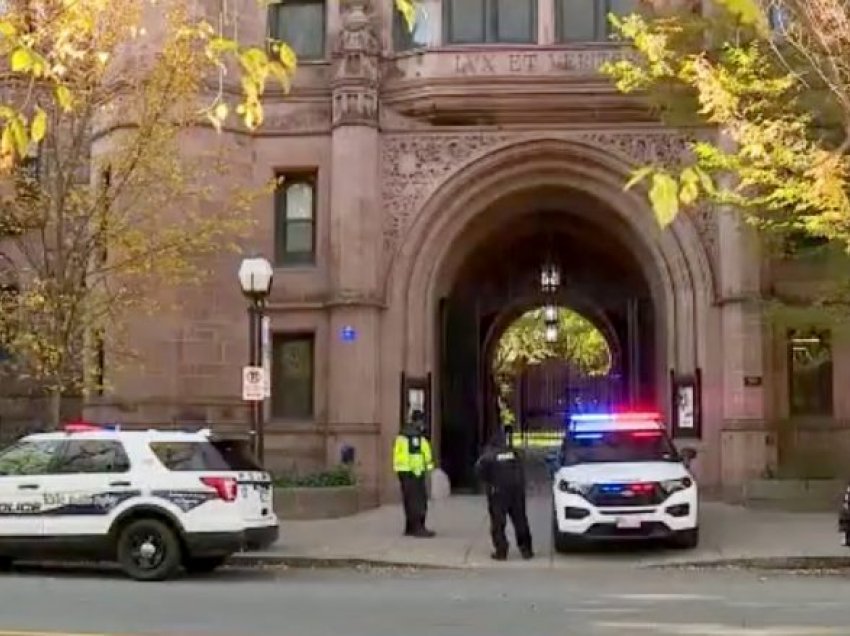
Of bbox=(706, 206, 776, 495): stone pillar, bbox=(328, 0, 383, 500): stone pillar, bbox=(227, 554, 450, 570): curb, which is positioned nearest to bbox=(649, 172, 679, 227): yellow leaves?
bbox=(227, 554, 450, 570): curb

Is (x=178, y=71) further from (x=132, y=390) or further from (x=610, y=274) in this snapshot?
(x=610, y=274)

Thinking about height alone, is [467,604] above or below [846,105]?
below

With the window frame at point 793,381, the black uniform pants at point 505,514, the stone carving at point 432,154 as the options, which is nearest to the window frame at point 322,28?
the stone carving at point 432,154

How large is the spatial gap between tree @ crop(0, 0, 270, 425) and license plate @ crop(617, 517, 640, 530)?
7.32m

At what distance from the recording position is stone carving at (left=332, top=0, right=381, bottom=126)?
866 inches

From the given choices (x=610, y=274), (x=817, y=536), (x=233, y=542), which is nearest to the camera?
(x=233, y=542)

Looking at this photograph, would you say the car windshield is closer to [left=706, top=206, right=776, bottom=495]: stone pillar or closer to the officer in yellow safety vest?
the officer in yellow safety vest

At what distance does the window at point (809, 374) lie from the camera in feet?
74.4

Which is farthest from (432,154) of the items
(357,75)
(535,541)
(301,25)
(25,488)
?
(25,488)

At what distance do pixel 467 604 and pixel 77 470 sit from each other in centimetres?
504

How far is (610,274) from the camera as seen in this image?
102 ft

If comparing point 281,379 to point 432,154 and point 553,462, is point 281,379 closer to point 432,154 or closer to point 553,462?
point 432,154

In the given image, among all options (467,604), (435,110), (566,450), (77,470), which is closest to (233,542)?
(77,470)

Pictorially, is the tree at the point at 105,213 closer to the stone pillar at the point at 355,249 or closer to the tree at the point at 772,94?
the stone pillar at the point at 355,249
